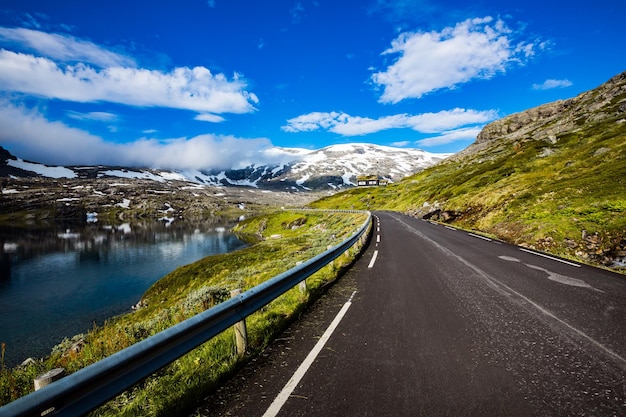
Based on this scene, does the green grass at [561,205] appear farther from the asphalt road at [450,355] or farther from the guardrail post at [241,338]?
the guardrail post at [241,338]

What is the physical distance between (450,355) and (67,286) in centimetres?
4968

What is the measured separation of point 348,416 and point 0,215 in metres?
257

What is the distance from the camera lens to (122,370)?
315 centimetres

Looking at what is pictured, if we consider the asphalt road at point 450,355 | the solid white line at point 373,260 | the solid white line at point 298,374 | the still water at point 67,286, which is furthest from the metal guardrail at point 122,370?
the still water at point 67,286

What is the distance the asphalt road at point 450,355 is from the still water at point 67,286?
10310mm

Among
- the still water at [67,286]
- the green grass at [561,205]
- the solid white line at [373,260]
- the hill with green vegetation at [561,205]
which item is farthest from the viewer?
the still water at [67,286]

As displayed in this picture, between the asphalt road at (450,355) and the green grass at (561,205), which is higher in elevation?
the green grass at (561,205)

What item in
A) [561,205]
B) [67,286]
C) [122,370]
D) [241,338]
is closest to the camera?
[122,370]

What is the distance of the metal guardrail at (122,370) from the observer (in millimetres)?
2364

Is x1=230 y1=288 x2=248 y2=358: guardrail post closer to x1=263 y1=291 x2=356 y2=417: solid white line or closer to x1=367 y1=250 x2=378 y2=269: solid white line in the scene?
x1=263 y1=291 x2=356 y2=417: solid white line

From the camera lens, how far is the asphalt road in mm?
Answer: 3719

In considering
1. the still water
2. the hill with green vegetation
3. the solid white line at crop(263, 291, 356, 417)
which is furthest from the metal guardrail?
the hill with green vegetation

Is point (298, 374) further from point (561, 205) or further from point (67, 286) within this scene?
point (67, 286)

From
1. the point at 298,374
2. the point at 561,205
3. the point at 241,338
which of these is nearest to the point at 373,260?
the point at 241,338
